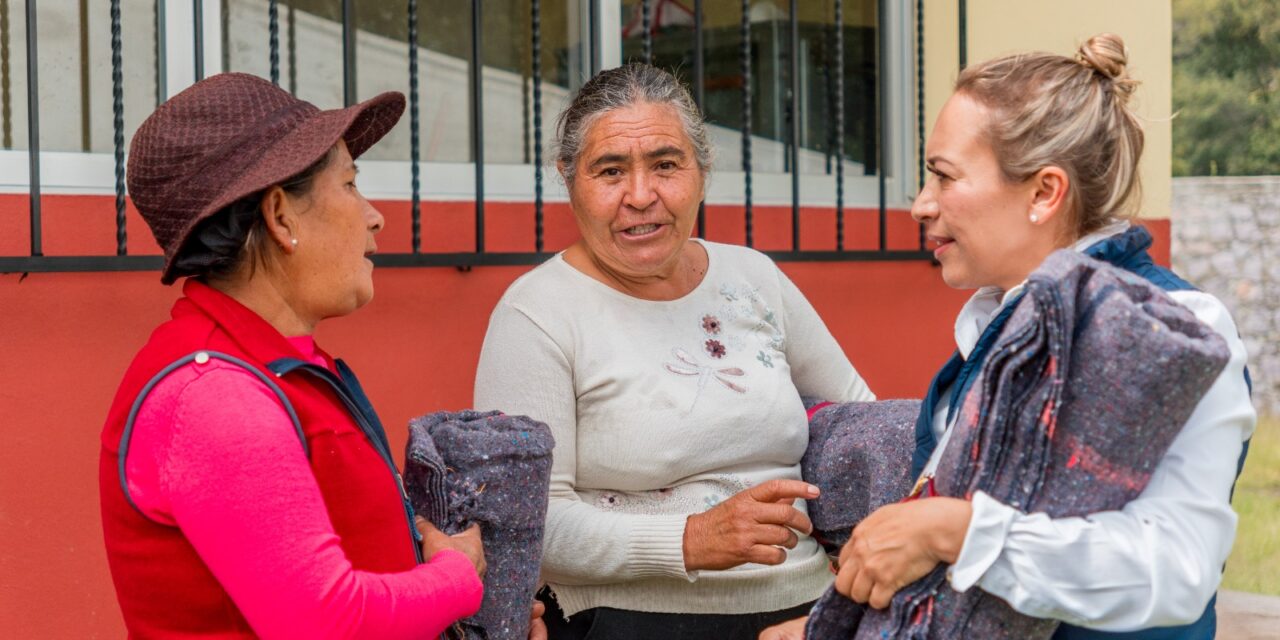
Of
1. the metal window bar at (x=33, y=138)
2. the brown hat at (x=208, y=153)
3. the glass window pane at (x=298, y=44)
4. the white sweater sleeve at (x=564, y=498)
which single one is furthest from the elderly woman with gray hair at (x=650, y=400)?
the glass window pane at (x=298, y=44)

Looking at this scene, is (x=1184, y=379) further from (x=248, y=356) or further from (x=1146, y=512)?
(x=248, y=356)

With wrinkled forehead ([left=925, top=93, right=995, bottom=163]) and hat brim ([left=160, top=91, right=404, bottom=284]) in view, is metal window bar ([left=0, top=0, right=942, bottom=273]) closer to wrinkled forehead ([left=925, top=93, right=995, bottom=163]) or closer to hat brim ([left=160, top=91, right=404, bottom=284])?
hat brim ([left=160, top=91, right=404, bottom=284])

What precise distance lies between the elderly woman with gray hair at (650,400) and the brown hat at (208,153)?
0.67 metres

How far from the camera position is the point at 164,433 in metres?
1.27

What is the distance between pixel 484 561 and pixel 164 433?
0.47 metres

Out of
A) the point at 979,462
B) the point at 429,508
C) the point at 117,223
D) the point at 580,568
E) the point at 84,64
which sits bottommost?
the point at 580,568

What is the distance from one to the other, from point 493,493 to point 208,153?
1.79 feet

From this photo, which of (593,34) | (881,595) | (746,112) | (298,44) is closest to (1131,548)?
(881,595)

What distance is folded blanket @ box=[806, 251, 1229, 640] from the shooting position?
1193 millimetres

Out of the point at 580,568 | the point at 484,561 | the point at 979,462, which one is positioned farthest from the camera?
the point at 580,568

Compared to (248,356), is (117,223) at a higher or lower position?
higher

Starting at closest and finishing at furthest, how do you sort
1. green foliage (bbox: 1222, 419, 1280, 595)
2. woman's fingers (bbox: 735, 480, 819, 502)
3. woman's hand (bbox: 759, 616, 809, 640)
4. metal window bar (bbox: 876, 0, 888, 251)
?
woman's hand (bbox: 759, 616, 809, 640)
woman's fingers (bbox: 735, 480, 819, 502)
metal window bar (bbox: 876, 0, 888, 251)
green foliage (bbox: 1222, 419, 1280, 595)

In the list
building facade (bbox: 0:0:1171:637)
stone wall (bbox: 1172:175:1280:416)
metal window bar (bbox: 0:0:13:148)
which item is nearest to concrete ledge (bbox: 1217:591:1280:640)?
building facade (bbox: 0:0:1171:637)

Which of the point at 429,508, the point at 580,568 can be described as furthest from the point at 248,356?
the point at 580,568
